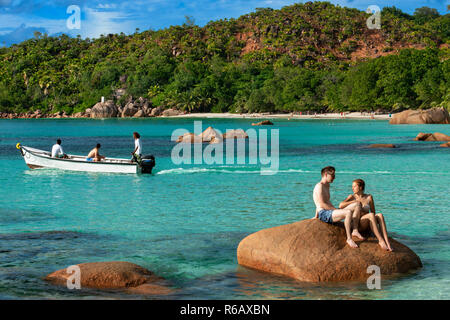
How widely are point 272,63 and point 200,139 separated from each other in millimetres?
117459

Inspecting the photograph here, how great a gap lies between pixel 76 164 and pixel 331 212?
789 inches

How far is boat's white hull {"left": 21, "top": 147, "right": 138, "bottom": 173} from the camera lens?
2730 centimetres

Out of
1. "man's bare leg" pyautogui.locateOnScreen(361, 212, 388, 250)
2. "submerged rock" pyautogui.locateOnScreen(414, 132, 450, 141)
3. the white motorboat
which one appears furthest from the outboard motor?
"submerged rock" pyautogui.locateOnScreen(414, 132, 450, 141)

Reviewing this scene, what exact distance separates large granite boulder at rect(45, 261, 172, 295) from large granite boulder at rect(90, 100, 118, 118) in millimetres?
143056

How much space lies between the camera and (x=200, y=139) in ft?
158

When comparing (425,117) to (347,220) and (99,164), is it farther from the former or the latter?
(347,220)

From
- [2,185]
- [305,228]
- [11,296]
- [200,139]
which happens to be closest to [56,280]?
[11,296]

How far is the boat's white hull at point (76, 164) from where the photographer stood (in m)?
27.3

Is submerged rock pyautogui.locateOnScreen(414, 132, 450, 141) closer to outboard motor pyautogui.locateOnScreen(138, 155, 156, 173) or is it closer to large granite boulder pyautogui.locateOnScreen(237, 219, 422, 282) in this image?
outboard motor pyautogui.locateOnScreen(138, 155, 156, 173)

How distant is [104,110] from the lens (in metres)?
150

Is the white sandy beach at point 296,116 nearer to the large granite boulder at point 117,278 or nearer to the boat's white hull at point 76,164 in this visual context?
the boat's white hull at point 76,164
